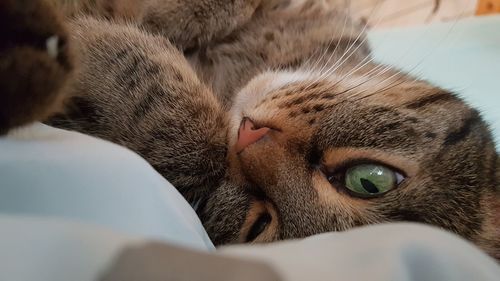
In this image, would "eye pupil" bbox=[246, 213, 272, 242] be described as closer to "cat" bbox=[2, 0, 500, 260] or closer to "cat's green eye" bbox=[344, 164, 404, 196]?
"cat" bbox=[2, 0, 500, 260]

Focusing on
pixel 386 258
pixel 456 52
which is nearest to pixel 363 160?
pixel 386 258

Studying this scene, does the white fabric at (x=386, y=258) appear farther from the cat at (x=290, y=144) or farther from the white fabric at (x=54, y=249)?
the cat at (x=290, y=144)

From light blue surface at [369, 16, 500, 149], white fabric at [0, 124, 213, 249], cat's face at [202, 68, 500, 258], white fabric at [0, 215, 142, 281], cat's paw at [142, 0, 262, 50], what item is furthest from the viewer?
light blue surface at [369, 16, 500, 149]

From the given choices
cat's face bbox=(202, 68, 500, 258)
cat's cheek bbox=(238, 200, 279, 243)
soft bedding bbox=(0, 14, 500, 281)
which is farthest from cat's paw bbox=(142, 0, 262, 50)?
soft bedding bbox=(0, 14, 500, 281)

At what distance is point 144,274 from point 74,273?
0.05m

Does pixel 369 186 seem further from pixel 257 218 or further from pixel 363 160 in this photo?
pixel 257 218

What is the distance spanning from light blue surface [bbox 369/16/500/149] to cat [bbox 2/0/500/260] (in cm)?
51

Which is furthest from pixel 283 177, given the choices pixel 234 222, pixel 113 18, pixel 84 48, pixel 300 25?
pixel 300 25

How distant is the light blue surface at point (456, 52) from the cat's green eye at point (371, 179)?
66 centimetres

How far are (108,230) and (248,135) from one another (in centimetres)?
50

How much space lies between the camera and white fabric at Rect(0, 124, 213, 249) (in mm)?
567

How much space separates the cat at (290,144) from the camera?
95cm

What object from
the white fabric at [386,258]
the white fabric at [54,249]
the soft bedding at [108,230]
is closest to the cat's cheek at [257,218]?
the soft bedding at [108,230]

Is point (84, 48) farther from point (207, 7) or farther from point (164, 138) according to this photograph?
point (207, 7)
